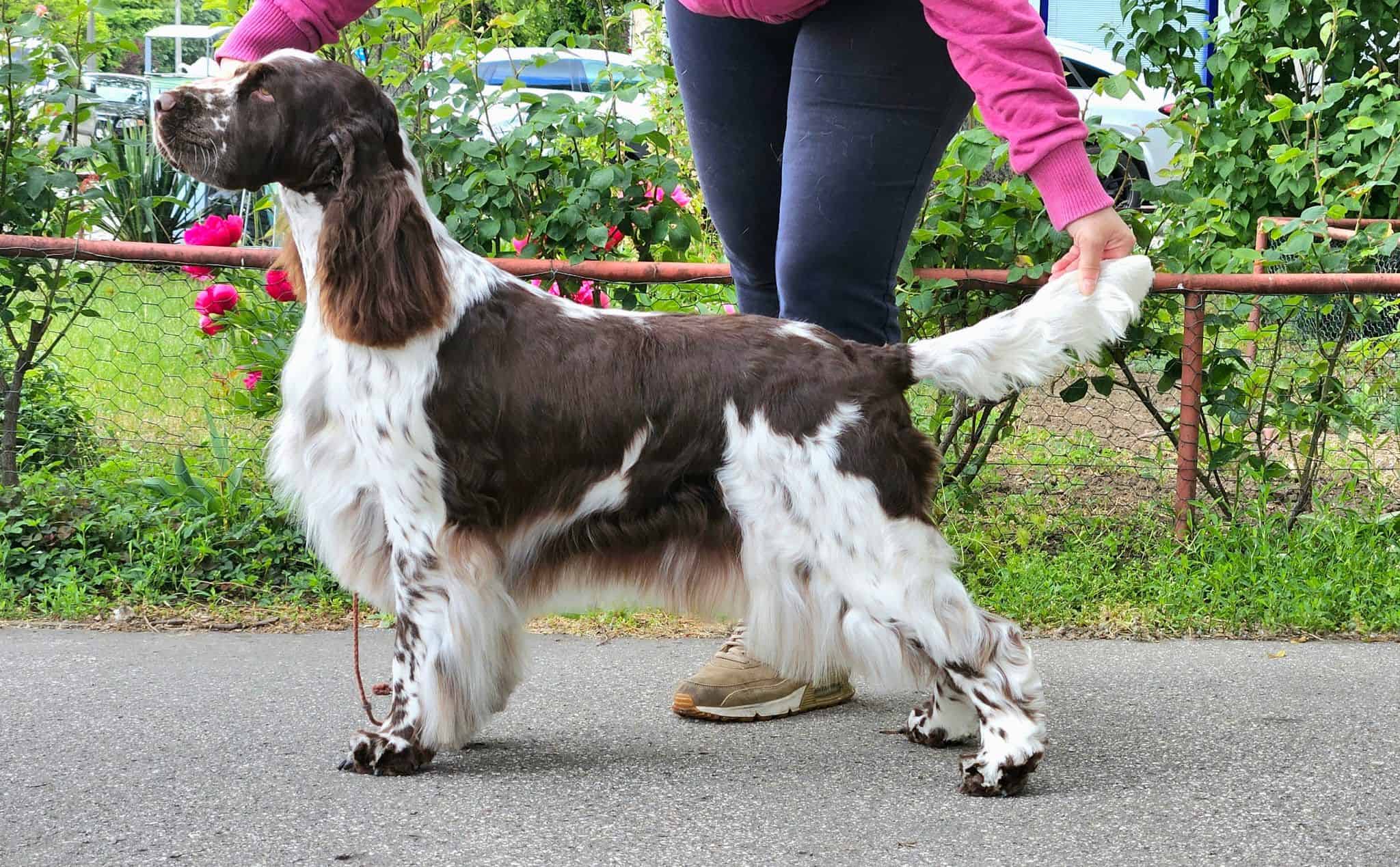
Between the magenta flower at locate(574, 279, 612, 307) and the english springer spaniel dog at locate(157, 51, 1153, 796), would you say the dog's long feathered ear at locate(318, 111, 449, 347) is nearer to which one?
the english springer spaniel dog at locate(157, 51, 1153, 796)

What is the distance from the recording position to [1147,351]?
4.27 m

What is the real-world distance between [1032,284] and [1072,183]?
5.33 ft

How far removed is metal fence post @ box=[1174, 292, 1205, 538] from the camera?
13.6 ft

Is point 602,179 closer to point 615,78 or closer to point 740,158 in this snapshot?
point 615,78

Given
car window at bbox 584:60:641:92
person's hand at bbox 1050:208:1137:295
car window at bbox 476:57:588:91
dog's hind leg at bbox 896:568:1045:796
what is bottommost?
dog's hind leg at bbox 896:568:1045:796

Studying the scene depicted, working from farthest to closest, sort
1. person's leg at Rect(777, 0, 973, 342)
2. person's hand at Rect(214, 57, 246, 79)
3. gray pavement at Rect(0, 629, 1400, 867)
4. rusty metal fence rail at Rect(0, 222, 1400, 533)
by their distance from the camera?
rusty metal fence rail at Rect(0, 222, 1400, 533) → person's leg at Rect(777, 0, 973, 342) → person's hand at Rect(214, 57, 246, 79) → gray pavement at Rect(0, 629, 1400, 867)

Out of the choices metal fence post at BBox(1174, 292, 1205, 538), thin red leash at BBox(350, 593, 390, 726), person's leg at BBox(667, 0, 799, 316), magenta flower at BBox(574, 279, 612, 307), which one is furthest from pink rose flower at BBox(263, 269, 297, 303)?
metal fence post at BBox(1174, 292, 1205, 538)

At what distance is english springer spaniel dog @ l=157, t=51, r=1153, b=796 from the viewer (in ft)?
8.23

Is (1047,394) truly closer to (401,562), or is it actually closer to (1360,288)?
(1360,288)

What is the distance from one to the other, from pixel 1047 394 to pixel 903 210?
1.71 metres

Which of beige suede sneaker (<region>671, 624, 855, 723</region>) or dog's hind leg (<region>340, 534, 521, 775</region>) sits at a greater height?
dog's hind leg (<region>340, 534, 521, 775</region>)

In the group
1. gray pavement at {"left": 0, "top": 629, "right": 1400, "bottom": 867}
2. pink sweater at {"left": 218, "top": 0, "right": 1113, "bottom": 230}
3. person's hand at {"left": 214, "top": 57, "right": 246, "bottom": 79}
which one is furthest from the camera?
person's hand at {"left": 214, "top": 57, "right": 246, "bottom": 79}

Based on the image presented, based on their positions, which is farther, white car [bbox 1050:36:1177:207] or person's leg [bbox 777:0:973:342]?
white car [bbox 1050:36:1177:207]

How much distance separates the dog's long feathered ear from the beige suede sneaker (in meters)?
1.03
